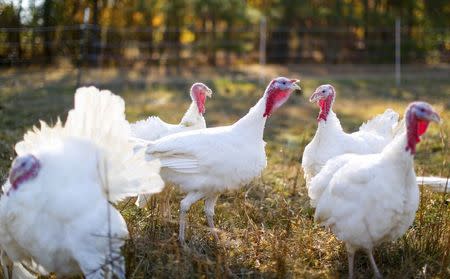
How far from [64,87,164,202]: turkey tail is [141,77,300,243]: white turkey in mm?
728

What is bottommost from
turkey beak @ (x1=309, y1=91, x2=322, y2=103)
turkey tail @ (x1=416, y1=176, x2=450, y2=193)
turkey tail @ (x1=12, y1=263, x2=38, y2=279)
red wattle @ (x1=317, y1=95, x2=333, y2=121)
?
turkey tail @ (x1=12, y1=263, x2=38, y2=279)

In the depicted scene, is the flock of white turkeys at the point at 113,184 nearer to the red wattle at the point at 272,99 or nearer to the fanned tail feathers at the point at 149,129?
the red wattle at the point at 272,99

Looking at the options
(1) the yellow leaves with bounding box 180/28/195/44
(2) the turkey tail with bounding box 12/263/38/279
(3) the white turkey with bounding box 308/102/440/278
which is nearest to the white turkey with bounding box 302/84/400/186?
(3) the white turkey with bounding box 308/102/440/278

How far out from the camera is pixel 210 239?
197 inches

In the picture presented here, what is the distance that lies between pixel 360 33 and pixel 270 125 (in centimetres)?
905

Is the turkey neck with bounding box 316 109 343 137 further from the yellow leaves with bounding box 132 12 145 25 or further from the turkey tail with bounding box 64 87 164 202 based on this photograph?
the yellow leaves with bounding box 132 12 145 25

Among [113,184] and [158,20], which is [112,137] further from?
[158,20]

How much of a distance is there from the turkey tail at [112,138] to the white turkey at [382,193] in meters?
1.31

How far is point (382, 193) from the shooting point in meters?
4.04

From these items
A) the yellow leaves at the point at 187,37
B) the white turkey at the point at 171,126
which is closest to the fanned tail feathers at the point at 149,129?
the white turkey at the point at 171,126

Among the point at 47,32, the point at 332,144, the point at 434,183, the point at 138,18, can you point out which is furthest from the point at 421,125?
the point at 138,18

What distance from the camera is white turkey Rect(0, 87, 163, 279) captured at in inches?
147

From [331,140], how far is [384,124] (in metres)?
0.70

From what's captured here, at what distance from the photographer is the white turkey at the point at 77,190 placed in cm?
374
